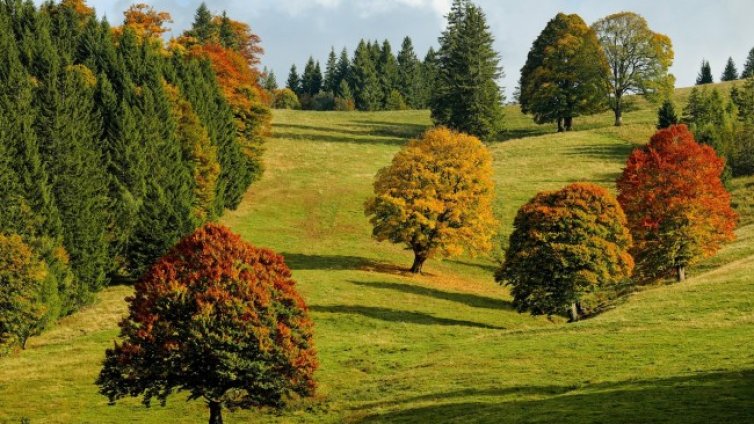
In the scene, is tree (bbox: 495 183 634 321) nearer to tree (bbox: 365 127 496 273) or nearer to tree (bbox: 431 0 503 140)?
tree (bbox: 365 127 496 273)

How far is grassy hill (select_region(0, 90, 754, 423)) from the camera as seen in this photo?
3148cm

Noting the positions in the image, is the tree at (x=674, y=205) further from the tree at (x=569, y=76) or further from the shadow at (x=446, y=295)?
the tree at (x=569, y=76)

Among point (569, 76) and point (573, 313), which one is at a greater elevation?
point (569, 76)

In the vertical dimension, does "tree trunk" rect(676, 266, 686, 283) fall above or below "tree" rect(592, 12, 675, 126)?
below

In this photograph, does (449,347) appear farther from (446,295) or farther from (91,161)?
(91,161)

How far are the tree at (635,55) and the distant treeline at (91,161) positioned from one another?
5943cm

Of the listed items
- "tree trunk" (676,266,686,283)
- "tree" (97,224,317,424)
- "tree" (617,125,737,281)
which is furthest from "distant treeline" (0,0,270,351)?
"tree trunk" (676,266,686,283)

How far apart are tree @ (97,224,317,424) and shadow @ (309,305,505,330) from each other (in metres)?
20.7

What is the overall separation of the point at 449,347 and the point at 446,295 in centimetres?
1580

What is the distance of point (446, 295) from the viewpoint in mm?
63844

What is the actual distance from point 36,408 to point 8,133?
76.9 feet

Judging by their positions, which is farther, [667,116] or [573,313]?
[667,116]

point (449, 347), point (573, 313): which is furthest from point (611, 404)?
point (573, 313)

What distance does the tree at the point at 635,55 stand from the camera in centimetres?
11762
